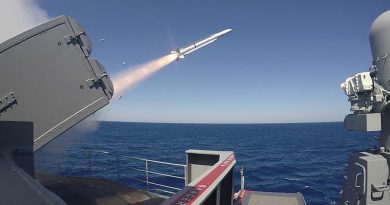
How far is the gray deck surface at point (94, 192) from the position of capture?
6918 mm

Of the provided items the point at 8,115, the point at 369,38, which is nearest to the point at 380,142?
the point at 369,38

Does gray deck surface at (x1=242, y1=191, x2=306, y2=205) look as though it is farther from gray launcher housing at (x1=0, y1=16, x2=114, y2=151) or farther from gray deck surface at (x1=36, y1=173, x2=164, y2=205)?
gray launcher housing at (x1=0, y1=16, x2=114, y2=151)

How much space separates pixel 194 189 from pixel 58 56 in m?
2.48

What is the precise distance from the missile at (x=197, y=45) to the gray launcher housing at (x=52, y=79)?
14.9m

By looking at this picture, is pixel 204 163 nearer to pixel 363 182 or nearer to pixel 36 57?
pixel 363 182

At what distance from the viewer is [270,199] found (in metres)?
8.02

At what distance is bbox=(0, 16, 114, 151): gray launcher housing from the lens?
3.75 m

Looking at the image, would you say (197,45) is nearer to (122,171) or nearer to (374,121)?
(122,171)

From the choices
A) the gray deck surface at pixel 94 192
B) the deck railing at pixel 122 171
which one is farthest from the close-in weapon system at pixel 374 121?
the gray deck surface at pixel 94 192

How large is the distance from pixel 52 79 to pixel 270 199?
6.18 metres

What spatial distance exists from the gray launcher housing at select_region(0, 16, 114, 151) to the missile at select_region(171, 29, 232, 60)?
14.9m

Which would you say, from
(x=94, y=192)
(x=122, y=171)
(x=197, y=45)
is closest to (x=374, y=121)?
(x=94, y=192)

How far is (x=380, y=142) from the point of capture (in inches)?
247

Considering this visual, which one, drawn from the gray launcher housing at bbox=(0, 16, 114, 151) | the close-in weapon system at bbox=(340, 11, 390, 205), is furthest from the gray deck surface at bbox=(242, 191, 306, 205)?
the gray launcher housing at bbox=(0, 16, 114, 151)
